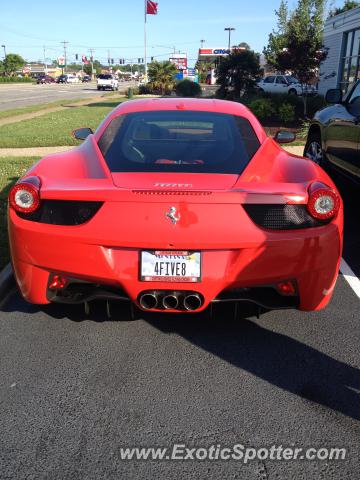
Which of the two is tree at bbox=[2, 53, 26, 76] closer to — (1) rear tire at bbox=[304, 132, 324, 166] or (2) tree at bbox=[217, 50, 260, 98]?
(2) tree at bbox=[217, 50, 260, 98]

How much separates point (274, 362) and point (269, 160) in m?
1.41

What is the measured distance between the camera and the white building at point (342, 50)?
19938 mm

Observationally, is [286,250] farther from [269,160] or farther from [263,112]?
[263,112]

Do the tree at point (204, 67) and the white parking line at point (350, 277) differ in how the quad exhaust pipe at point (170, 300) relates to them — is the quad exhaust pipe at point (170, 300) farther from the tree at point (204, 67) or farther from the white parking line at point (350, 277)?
the tree at point (204, 67)

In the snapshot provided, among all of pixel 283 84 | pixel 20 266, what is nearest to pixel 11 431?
pixel 20 266

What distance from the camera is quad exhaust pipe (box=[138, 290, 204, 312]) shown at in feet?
9.70

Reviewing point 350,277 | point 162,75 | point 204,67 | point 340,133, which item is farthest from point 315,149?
point 204,67

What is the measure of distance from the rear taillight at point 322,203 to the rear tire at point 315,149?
451cm

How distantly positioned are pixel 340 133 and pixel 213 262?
13.6 feet

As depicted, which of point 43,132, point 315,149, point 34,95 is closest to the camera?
point 315,149

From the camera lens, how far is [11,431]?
246 cm

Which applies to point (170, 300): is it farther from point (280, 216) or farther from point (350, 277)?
point (350, 277)

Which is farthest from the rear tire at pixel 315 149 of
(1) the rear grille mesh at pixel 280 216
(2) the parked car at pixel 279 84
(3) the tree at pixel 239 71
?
(2) the parked car at pixel 279 84

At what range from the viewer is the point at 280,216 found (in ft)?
9.73
